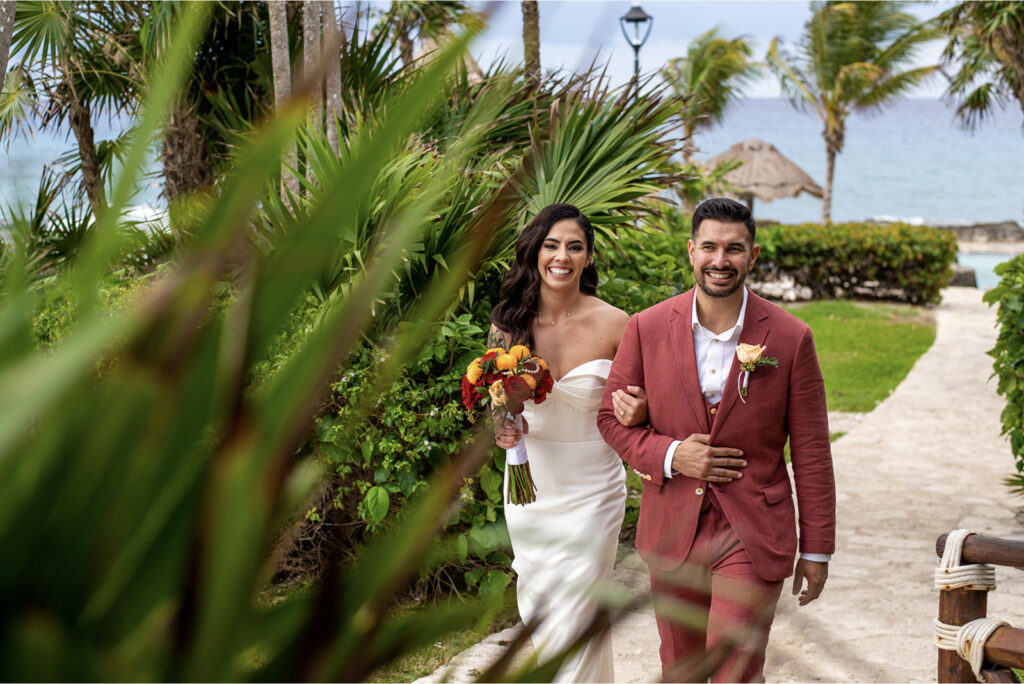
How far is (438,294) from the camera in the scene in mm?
581

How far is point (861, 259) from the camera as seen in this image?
18109mm

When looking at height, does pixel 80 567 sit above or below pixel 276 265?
below

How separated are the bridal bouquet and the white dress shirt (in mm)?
754

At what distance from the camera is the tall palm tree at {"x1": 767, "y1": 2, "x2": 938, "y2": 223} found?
3022cm

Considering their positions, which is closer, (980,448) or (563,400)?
(563,400)

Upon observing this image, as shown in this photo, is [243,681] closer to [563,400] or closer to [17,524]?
[17,524]

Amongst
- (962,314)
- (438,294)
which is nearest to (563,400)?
(438,294)

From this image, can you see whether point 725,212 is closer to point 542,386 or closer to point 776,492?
point 776,492

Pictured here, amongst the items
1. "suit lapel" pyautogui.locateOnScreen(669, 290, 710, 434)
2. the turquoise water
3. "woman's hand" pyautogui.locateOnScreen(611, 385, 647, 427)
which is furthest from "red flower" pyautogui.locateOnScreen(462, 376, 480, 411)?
the turquoise water

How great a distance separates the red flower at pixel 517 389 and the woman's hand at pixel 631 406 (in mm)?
435

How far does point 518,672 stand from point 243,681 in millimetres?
150

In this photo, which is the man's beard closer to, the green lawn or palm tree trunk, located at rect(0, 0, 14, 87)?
palm tree trunk, located at rect(0, 0, 14, 87)

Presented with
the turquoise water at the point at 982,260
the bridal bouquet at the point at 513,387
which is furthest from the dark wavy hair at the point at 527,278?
the turquoise water at the point at 982,260

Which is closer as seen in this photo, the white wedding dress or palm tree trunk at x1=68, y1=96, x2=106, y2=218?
the white wedding dress
